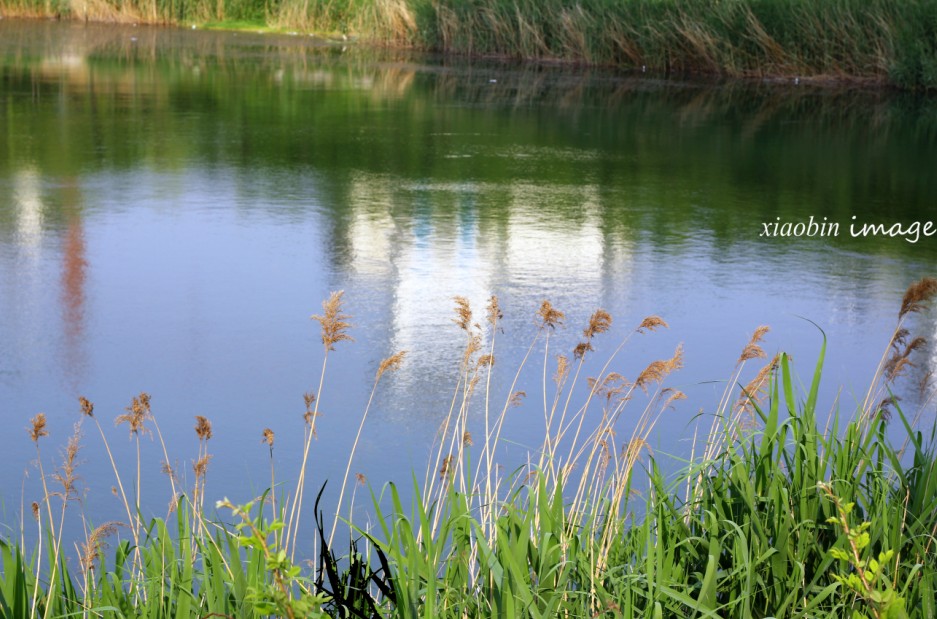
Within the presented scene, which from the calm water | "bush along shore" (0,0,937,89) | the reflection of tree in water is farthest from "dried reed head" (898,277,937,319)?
"bush along shore" (0,0,937,89)

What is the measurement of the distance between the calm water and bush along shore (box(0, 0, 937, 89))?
2.25m

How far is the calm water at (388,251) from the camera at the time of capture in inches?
187

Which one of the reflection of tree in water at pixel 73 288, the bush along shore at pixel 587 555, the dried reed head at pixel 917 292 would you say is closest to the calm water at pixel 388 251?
the reflection of tree in water at pixel 73 288

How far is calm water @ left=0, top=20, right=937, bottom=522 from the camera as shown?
476 centimetres

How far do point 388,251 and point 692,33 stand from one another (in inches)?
474

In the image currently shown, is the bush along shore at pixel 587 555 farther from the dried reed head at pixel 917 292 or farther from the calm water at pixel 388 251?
the calm water at pixel 388 251

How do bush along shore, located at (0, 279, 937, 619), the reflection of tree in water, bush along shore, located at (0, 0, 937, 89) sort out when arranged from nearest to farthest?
bush along shore, located at (0, 279, 937, 619) < the reflection of tree in water < bush along shore, located at (0, 0, 937, 89)

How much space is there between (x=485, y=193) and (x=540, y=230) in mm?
1290

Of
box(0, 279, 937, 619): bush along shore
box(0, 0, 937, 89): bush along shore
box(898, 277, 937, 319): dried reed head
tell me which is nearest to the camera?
box(0, 279, 937, 619): bush along shore

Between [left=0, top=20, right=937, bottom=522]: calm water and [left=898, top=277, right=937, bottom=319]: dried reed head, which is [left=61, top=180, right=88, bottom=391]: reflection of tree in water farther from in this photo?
[left=898, top=277, right=937, bottom=319]: dried reed head

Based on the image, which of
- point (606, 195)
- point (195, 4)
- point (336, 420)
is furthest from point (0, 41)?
point (336, 420)

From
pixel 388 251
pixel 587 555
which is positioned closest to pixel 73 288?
pixel 388 251

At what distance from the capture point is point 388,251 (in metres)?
7.07

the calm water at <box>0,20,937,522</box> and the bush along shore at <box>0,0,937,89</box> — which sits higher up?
the bush along shore at <box>0,0,937,89</box>
